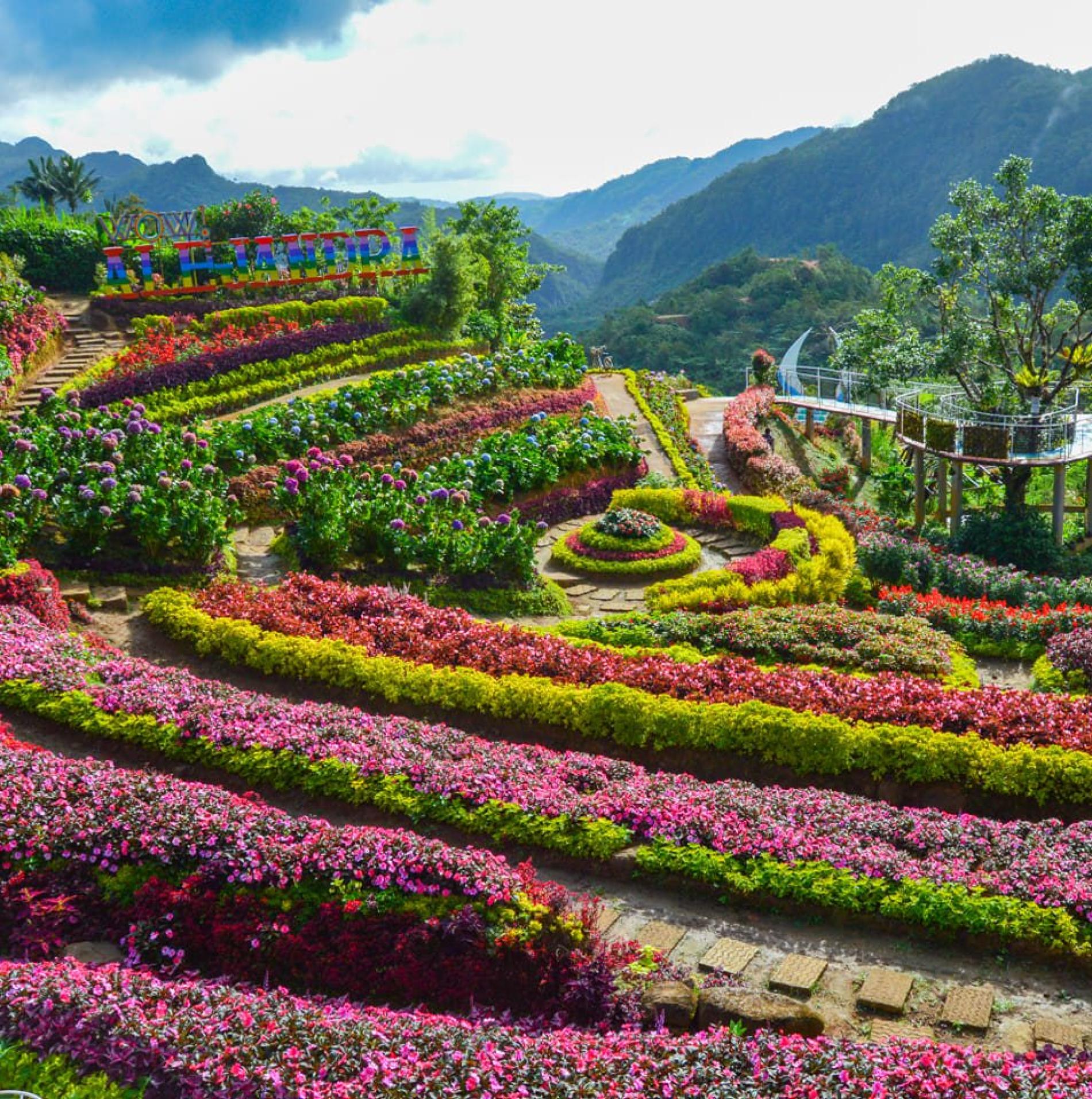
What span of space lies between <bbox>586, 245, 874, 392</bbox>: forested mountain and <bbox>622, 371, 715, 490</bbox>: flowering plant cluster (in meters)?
30.1

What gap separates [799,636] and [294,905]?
7337 mm

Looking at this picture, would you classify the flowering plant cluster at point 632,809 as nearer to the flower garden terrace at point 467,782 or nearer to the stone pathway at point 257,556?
the flower garden terrace at point 467,782

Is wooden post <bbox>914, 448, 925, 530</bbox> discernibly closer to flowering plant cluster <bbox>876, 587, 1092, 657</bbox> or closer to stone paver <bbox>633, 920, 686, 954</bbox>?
flowering plant cluster <bbox>876, 587, 1092, 657</bbox>

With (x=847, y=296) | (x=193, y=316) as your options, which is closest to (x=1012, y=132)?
(x=847, y=296)

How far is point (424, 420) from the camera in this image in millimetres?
21281

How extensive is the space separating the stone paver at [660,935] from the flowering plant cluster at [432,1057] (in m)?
1.32

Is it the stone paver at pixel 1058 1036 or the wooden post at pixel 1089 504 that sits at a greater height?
the wooden post at pixel 1089 504

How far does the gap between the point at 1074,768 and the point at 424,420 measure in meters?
14.5

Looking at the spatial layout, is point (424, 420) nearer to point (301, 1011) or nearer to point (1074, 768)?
point (1074, 768)

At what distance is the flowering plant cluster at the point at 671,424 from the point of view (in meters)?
23.0

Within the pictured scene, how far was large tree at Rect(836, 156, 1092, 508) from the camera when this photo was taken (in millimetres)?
Answer: 21141

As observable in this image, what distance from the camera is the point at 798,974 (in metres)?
7.02

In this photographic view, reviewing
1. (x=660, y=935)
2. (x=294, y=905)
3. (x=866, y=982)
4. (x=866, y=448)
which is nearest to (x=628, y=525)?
(x=660, y=935)

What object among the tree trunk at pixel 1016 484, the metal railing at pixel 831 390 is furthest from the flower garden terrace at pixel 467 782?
the metal railing at pixel 831 390
